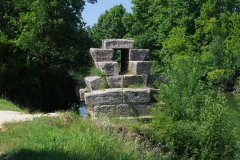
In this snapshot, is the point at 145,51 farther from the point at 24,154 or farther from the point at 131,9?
the point at 131,9

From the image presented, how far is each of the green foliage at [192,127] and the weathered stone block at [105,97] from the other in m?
1.34

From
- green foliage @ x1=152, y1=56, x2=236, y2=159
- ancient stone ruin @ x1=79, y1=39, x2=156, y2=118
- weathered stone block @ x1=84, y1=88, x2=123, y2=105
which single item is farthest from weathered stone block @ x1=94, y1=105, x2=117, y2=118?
green foliage @ x1=152, y1=56, x2=236, y2=159

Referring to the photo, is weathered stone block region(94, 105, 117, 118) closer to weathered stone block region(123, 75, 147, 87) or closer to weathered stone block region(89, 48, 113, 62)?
weathered stone block region(123, 75, 147, 87)

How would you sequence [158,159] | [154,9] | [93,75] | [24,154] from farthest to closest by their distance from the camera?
[154,9] → [93,75] → [158,159] → [24,154]

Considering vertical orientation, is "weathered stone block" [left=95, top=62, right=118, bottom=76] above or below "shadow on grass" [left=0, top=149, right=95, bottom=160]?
above

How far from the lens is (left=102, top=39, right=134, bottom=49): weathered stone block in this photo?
45.6ft

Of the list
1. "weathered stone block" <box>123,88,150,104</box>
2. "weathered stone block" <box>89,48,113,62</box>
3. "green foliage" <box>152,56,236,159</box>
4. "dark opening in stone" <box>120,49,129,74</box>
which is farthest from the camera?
"dark opening in stone" <box>120,49,129,74</box>

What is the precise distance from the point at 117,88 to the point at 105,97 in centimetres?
64

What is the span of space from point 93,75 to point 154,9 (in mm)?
32472

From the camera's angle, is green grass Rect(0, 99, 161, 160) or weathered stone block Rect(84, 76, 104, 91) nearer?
green grass Rect(0, 99, 161, 160)

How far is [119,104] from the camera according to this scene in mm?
12828

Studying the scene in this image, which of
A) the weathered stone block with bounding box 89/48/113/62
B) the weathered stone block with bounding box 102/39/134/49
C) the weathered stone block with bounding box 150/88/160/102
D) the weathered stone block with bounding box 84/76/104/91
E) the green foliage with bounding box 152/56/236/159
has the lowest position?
the green foliage with bounding box 152/56/236/159

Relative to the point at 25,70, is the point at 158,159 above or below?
below

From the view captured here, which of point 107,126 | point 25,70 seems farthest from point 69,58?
point 107,126
